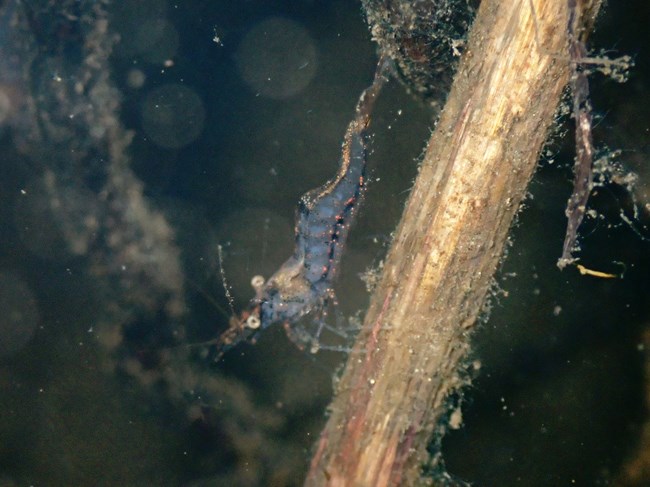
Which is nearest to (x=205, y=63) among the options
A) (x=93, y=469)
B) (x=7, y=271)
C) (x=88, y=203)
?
(x=88, y=203)

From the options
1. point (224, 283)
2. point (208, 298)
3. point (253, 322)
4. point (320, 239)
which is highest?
point (320, 239)

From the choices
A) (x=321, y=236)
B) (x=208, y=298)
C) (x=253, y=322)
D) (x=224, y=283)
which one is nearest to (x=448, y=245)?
(x=321, y=236)

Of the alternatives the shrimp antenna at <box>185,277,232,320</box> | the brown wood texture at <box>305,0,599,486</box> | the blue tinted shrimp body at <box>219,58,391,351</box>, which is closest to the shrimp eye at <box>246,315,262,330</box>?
the blue tinted shrimp body at <box>219,58,391,351</box>

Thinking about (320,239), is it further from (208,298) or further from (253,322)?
(208,298)

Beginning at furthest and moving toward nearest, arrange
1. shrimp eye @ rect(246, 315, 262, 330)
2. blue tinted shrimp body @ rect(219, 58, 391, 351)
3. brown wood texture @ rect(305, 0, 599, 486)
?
1. shrimp eye @ rect(246, 315, 262, 330)
2. blue tinted shrimp body @ rect(219, 58, 391, 351)
3. brown wood texture @ rect(305, 0, 599, 486)

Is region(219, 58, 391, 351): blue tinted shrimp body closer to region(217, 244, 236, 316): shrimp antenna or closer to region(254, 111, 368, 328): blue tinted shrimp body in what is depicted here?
region(254, 111, 368, 328): blue tinted shrimp body

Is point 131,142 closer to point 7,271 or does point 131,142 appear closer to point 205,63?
point 205,63
